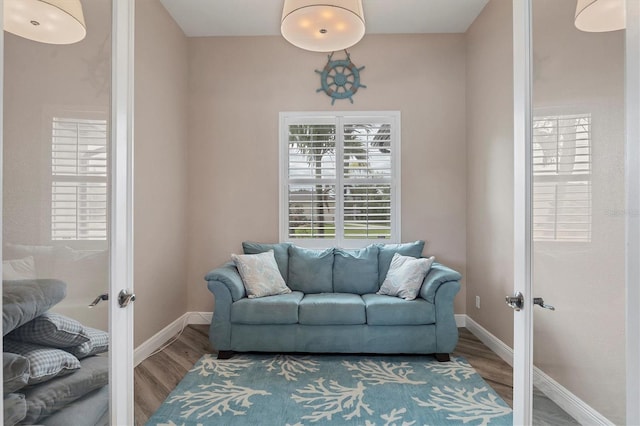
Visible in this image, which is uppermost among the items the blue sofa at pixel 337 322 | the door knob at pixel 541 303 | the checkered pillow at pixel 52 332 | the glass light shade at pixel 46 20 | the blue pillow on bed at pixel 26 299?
the glass light shade at pixel 46 20

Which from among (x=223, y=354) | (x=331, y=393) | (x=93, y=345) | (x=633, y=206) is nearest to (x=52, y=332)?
(x=93, y=345)

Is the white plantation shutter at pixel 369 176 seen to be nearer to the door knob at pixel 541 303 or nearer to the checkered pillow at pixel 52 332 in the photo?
the door knob at pixel 541 303

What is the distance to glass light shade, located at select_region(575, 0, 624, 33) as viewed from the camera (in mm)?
959

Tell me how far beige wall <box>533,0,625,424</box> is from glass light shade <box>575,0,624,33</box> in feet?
0.07

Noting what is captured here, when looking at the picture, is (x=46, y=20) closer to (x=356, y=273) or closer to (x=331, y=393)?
(x=331, y=393)

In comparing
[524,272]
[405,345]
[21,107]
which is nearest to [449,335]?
[405,345]

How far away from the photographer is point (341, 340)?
9.83 ft

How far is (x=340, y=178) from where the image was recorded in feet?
12.9

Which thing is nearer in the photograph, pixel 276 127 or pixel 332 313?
pixel 332 313

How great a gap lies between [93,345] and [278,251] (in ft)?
8.09

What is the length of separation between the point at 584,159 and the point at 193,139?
367cm

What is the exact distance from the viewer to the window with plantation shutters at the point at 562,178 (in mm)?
1093

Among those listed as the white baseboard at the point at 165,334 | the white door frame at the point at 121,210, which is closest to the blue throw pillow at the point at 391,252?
the white baseboard at the point at 165,334

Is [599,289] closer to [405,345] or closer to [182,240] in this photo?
[405,345]
